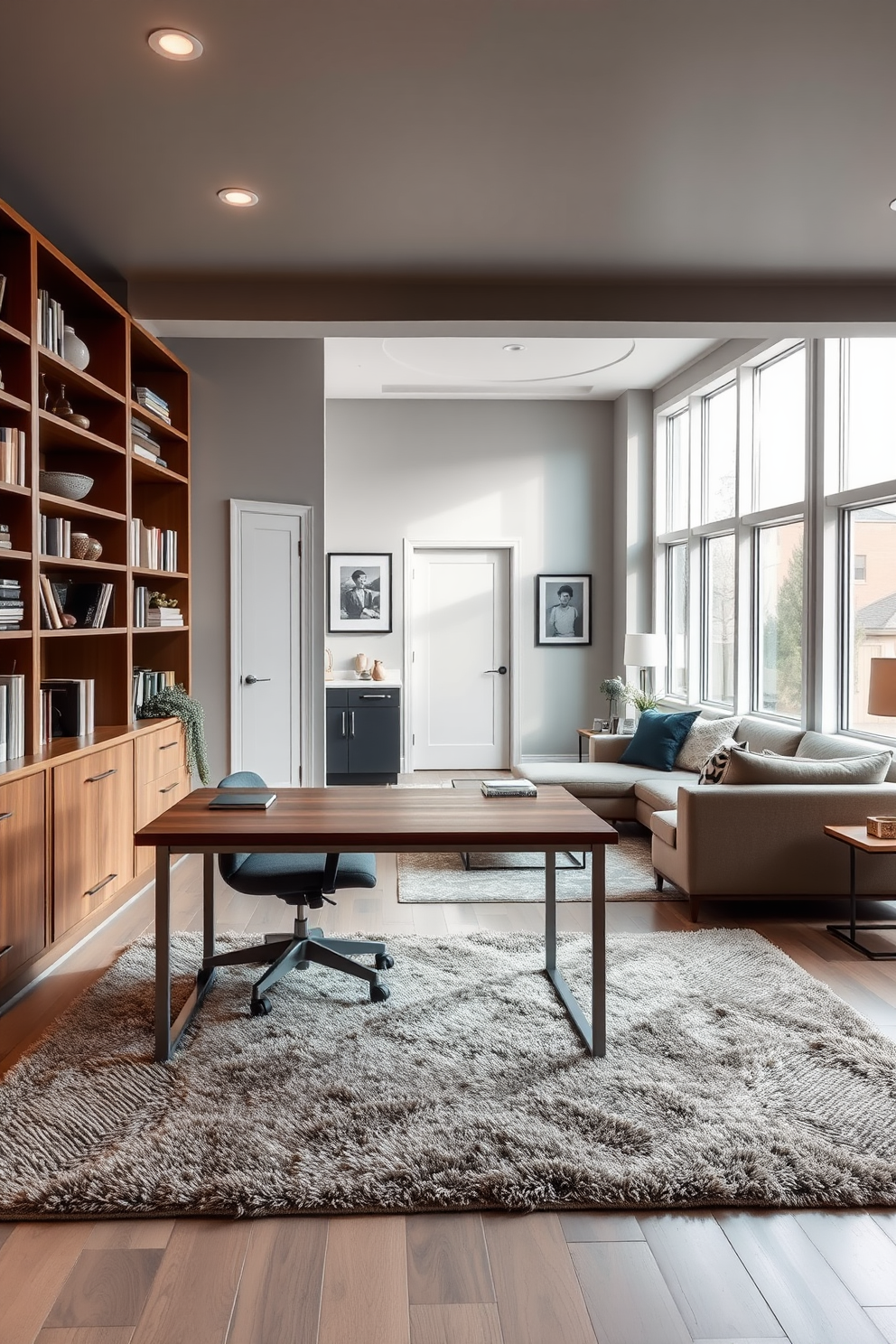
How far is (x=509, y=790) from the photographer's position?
3252mm

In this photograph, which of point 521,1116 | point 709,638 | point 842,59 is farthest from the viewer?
point 709,638

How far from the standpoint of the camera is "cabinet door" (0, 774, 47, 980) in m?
2.94

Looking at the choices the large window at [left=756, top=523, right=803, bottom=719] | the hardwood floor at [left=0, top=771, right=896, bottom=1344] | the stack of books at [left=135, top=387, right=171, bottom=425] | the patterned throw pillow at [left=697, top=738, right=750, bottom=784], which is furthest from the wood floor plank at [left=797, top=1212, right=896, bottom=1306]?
the stack of books at [left=135, top=387, right=171, bottom=425]

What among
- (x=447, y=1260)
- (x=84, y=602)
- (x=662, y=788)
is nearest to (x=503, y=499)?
(x=662, y=788)

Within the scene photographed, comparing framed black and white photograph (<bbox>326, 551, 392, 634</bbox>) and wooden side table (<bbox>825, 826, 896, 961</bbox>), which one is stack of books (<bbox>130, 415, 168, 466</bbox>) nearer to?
framed black and white photograph (<bbox>326, 551, 392, 634</bbox>)

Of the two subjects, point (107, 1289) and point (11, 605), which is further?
point (11, 605)

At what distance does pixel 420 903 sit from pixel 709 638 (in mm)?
3753

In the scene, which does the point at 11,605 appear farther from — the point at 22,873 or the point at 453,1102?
the point at 453,1102

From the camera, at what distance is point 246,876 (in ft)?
9.82

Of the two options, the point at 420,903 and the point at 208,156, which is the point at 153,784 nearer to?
the point at 420,903

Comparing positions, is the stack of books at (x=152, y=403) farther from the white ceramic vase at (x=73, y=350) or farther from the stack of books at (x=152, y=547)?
the white ceramic vase at (x=73, y=350)

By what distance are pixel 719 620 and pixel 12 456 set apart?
5.09 meters

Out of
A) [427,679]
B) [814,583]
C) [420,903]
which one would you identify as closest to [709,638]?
[814,583]

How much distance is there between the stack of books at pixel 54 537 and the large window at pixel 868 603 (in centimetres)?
383
